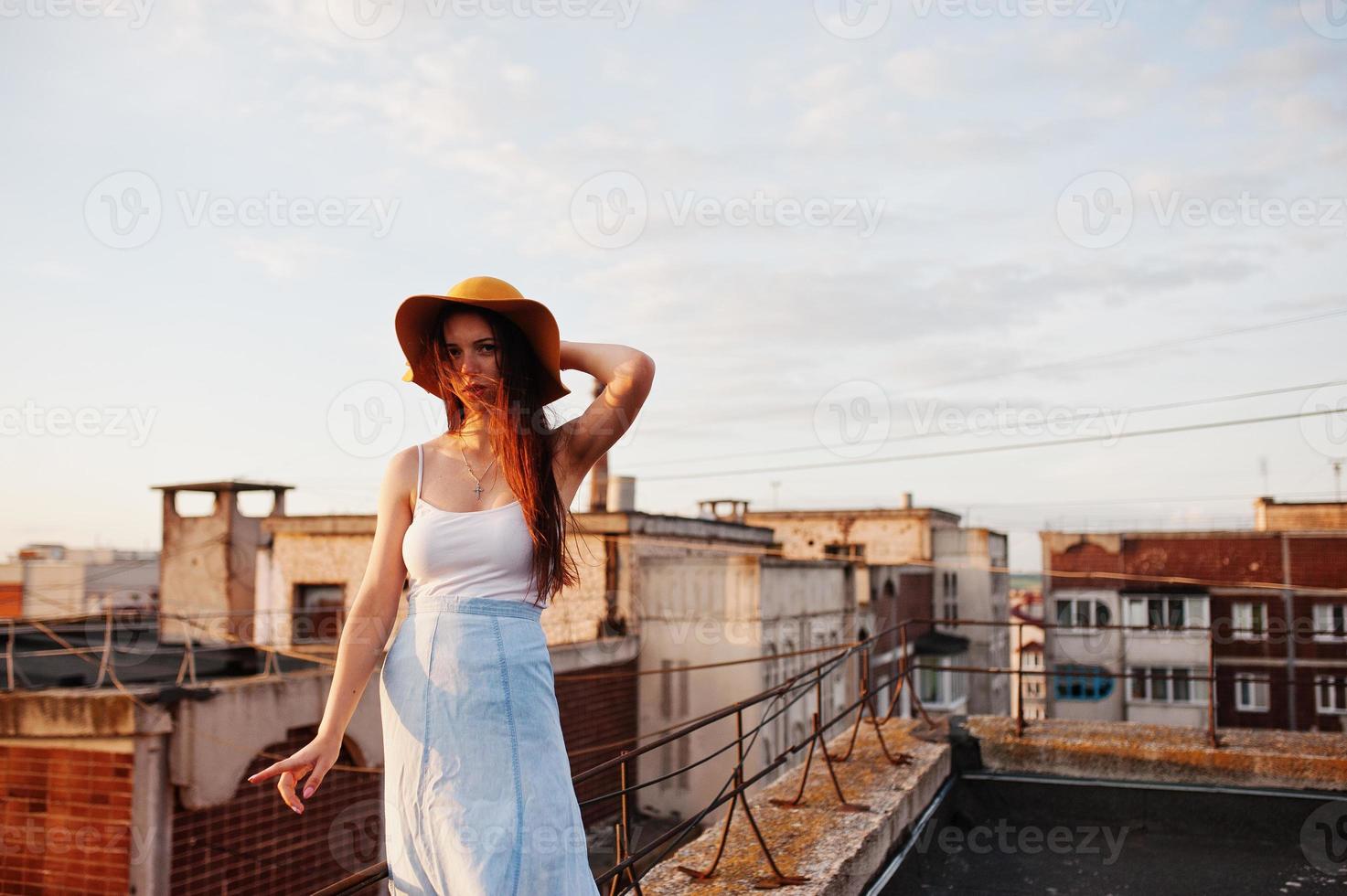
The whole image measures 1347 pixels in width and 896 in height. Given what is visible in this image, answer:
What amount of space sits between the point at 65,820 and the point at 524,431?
8.91 m

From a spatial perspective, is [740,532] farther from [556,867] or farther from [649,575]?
[556,867]

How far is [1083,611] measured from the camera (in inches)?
1544

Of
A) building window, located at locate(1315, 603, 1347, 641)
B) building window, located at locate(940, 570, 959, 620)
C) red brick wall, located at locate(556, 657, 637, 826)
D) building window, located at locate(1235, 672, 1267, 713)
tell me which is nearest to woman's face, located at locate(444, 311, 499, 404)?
red brick wall, located at locate(556, 657, 637, 826)

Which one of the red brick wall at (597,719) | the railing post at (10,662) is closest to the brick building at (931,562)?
the red brick wall at (597,719)

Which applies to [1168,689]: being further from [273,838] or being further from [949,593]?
[273,838]

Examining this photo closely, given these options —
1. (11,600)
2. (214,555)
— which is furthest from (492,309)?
(11,600)

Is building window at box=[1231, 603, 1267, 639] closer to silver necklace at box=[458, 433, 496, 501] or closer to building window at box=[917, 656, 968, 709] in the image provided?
building window at box=[917, 656, 968, 709]

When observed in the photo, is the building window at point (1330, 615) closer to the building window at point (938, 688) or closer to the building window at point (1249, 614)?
the building window at point (1249, 614)

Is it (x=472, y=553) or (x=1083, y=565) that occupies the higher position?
(x=472, y=553)

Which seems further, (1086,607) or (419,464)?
(1086,607)

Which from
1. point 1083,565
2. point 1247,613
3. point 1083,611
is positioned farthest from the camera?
point 1083,611

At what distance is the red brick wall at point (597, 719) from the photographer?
15484 mm

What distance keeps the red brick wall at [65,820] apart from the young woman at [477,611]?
7.98m

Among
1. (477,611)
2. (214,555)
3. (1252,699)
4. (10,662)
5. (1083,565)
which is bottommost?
(1252,699)
